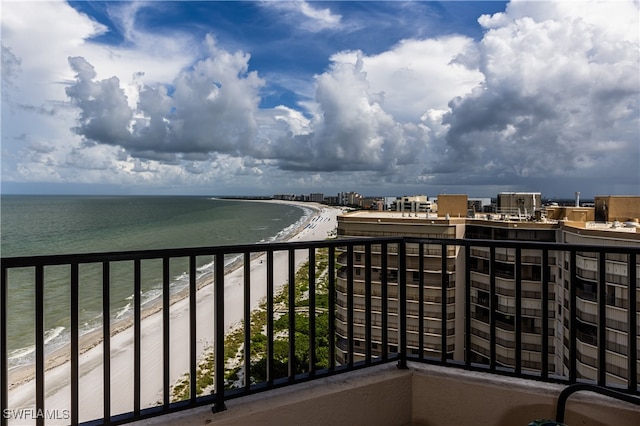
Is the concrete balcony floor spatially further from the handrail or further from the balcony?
the handrail

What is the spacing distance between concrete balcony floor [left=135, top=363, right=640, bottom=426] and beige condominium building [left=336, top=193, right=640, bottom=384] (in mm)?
3676

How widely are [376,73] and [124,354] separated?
49.6 feet

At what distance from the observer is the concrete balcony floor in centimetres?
191

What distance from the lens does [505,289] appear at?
9609 mm

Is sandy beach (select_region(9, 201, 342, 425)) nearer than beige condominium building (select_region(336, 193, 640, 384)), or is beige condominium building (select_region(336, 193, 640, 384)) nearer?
beige condominium building (select_region(336, 193, 640, 384))

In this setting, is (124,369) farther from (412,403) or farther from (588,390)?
(588,390)

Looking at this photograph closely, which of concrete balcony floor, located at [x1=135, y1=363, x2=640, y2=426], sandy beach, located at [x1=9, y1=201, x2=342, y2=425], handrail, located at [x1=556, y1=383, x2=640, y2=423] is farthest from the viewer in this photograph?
sandy beach, located at [x1=9, y1=201, x2=342, y2=425]

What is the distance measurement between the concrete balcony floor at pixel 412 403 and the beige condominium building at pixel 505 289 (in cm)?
368

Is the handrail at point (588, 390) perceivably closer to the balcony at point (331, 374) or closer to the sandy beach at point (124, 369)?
the balcony at point (331, 374)

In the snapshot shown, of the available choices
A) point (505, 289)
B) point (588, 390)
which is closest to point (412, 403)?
point (588, 390)

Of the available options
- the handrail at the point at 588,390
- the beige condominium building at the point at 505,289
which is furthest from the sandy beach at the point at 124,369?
the handrail at the point at 588,390

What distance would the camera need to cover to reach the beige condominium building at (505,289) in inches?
257

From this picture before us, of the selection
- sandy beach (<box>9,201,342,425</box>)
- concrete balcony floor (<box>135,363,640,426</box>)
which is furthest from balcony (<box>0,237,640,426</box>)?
sandy beach (<box>9,201,342,425</box>)

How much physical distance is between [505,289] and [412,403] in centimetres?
848
